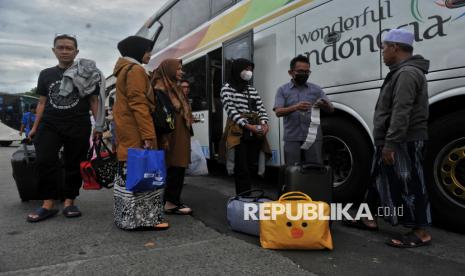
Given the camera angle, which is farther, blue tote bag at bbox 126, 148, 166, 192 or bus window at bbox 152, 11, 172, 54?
bus window at bbox 152, 11, 172, 54

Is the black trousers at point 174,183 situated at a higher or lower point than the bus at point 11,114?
lower

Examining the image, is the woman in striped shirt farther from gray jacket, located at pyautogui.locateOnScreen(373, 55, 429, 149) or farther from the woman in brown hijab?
gray jacket, located at pyautogui.locateOnScreen(373, 55, 429, 149)

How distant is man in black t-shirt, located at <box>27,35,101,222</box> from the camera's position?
148 inches

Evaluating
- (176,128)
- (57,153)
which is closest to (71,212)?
(57,153)

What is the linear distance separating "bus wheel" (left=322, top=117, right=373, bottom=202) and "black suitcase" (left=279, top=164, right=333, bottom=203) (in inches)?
27.5

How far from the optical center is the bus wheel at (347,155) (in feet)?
12.4

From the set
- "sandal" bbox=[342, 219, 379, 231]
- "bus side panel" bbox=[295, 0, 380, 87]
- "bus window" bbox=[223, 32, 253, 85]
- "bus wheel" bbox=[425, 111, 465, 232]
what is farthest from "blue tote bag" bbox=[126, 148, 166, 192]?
"bus wheel" bbox=[425, 111, 465, 232]

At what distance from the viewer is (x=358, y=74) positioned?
3742 mm

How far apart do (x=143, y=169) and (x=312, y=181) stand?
137 cm

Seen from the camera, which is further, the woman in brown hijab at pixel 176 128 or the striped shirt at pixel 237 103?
the striped shirt at pixel 237 103

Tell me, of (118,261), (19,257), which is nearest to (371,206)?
(118,261)

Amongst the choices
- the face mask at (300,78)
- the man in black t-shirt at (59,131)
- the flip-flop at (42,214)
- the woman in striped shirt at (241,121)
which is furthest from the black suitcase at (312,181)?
the flip-flop at (42,214)

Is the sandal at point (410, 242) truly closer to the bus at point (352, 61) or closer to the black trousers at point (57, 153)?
the bus at point (352, 61)

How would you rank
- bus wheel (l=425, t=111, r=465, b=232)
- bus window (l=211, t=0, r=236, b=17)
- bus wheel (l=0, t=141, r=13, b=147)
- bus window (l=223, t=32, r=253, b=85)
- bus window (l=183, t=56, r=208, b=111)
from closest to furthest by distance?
1. bus wheel (l=425, t=111, r=465, b=232)
2. bus window (l=223, t=32, r=253, b=85)
3. bus window (l=211, t=0, r=236, b=17)
4. bus window (l=183, t=56, r=208, b=111)
5. bus wheel (l=0, t=141, r=13, b=147)
